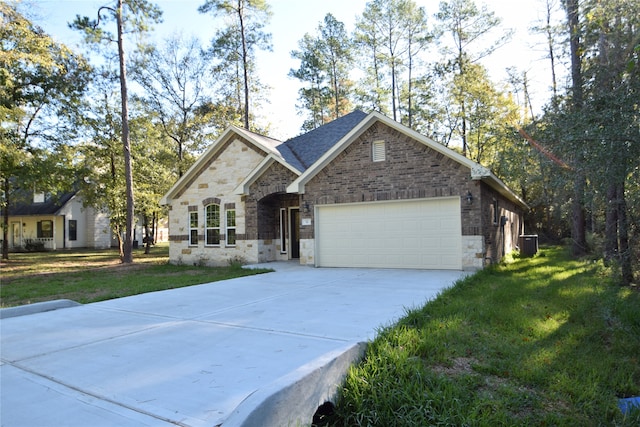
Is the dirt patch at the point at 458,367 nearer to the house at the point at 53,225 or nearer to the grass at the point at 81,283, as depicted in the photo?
the grass at the point at 81,283

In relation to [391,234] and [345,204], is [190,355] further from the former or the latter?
[345,204]

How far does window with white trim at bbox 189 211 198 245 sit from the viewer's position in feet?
60.4

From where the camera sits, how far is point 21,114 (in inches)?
659

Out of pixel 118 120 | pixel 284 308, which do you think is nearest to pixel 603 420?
pixel 284 308

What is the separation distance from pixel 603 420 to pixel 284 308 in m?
4.93

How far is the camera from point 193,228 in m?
18.5

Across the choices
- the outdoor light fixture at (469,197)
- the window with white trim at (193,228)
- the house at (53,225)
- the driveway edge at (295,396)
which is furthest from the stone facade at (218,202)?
the house at (53,225)

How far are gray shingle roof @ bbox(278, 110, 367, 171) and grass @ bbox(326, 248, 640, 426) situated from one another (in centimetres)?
1171

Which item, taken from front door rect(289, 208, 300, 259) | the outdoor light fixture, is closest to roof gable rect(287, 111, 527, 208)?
the outdoor light fixture

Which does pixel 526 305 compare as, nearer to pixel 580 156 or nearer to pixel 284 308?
pixel 580 156

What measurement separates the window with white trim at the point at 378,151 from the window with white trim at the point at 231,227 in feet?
22.0

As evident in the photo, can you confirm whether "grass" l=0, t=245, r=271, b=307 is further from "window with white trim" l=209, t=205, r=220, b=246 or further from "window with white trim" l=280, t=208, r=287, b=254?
"window with white trim" l=280, t=208, r=287, b=254

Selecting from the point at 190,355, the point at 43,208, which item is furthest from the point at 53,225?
the point at 190,355

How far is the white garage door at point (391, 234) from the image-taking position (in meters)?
12.5
